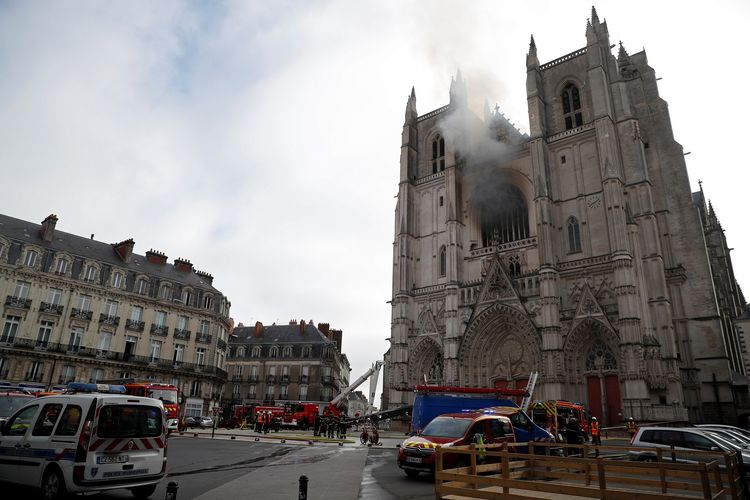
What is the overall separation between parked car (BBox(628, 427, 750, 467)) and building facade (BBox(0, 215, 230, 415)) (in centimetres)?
3133

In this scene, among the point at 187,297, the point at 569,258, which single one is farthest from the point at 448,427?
the point at 187,297

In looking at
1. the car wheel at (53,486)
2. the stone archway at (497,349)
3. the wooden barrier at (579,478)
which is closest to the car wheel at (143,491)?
the car wheel at (53,486)

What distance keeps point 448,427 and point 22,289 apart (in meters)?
30.7

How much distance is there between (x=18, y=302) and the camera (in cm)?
2934

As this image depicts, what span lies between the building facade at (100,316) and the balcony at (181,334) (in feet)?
0.30

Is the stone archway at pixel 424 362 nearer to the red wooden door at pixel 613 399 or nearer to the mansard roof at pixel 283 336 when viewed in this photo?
the red wooden door at pixel 613 399

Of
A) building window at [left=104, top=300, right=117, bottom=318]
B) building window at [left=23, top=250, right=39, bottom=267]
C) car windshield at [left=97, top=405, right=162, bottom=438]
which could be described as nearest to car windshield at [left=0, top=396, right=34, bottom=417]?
car windshield at [left=97, top=405, right=162, bottom=438]

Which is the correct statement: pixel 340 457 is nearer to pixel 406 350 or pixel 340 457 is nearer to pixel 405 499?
pixel 405 499

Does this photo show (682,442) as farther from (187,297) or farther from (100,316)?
(187,297)

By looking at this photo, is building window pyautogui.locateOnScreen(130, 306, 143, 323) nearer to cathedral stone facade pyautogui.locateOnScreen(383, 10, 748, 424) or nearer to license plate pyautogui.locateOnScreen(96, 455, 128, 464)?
cathedral stone facade pyautogui.locateOnScreen(383, 10, 748, 424)

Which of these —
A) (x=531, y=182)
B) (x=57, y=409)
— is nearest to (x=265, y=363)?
(x=531, y=182)

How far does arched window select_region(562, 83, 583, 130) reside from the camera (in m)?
32.4

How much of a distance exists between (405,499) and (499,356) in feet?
78.3

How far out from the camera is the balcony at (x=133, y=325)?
1334 inches
